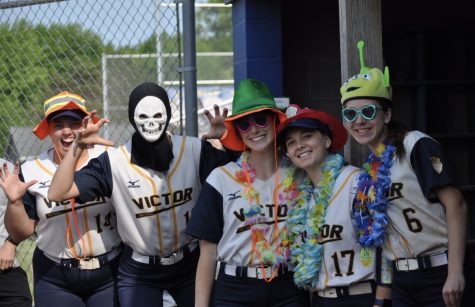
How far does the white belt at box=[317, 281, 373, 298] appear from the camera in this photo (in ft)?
15.2

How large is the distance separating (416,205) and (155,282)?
1.58 meters

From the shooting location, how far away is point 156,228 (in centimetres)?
526

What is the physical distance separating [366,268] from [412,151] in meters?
0.61

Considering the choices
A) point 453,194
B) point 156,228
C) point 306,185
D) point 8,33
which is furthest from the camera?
point 8,33

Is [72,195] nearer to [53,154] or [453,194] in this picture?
[53,154]

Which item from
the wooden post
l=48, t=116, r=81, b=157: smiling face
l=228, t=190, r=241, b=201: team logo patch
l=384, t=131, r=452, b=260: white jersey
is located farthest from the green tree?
l=384, t=131, r=452, b=260: white jersey

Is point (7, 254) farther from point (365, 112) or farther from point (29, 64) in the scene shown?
point (29, 64)

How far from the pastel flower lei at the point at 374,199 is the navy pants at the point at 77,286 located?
1.62 meters

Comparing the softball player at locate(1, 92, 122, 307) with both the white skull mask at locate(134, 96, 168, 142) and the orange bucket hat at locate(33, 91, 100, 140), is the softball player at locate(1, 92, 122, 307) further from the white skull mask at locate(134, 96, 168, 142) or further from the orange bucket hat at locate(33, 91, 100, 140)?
the white skull mask at locate(134, 96, 168, 142)

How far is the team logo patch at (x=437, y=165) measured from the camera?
4395 mm

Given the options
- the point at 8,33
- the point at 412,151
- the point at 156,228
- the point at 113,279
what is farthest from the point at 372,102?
the point at 8,33

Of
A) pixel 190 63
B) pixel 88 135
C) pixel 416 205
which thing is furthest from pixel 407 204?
pixel 190 63

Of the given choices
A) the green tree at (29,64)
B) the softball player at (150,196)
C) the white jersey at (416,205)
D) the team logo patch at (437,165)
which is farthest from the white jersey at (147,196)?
the green tree at (29,64)

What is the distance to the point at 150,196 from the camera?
5.24 metres
